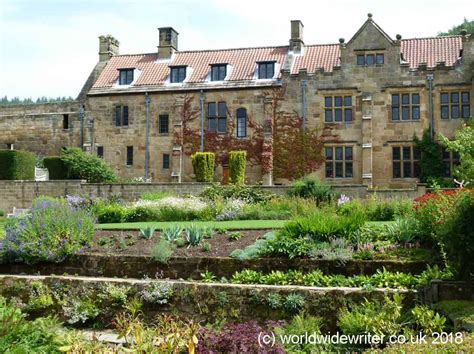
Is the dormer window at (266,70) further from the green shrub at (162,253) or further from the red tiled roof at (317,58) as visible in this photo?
the green shrub at (162,253)

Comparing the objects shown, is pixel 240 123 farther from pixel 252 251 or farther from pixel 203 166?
pixel 252 251

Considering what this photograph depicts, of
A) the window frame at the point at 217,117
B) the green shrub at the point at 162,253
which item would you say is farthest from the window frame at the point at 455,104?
the green shrub at the point at 162,253

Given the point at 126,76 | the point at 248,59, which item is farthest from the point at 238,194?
the point at 126,76

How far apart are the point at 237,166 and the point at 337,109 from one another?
6845 mm

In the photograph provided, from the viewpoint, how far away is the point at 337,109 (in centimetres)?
3200

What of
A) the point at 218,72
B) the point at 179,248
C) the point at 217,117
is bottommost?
the point at 179,248

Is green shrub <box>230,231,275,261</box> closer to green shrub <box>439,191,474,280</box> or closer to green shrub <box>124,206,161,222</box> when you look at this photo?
green shrub <box>439,191,474,280</box>

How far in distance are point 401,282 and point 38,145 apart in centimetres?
3251

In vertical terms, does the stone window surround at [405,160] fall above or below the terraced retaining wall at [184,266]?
above

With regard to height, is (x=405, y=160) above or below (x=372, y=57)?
below

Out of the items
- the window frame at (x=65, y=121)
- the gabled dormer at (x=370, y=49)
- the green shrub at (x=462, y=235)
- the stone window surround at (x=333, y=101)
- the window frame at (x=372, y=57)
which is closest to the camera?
the green shrub at (x=462, y=235)

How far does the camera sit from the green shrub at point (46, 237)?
1352 cm

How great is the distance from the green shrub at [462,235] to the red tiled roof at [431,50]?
23.7m

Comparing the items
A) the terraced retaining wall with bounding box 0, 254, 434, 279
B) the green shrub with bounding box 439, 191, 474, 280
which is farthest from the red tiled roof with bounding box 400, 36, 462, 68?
the green shrub with bounding box 439, 191, 474, 280
